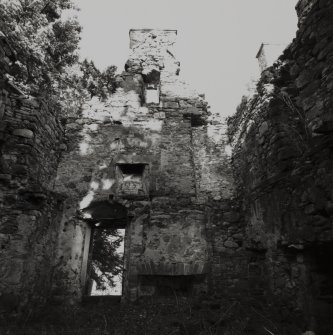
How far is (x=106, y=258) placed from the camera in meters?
9.91

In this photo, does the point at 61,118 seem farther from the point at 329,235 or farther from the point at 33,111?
the point at 329,235

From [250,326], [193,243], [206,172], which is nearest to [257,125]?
[206,172]

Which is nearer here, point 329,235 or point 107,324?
point 329,235

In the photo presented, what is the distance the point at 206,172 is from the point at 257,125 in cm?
178

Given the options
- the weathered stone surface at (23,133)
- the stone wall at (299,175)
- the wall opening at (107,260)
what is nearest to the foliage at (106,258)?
the wall opening at (107,260)

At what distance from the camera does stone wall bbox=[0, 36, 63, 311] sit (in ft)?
14.2

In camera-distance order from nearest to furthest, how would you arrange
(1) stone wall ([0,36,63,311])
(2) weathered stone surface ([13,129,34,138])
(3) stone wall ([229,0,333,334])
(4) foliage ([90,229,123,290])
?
(3) stone wall ([229,0,333,334])
(1) stone wall ([0,36,63,311])
(2) weathered stone surface ([13,129,34,138])
(4) foliage ([90,229,123,290])

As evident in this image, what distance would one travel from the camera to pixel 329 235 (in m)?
3.11

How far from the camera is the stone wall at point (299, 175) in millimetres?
3277

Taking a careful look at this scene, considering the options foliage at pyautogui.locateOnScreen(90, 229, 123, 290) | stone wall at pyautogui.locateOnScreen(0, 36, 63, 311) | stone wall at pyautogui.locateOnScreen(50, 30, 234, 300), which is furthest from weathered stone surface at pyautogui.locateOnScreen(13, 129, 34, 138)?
foliage at pyautogui.locateOnScreen(90, 229, 123, 290)

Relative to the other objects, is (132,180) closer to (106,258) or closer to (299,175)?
(299,175)

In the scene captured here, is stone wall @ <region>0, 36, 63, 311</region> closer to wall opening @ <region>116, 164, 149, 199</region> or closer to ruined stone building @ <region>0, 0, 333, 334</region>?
ruined stone building @ <region>0, 0, 333, 334</region>

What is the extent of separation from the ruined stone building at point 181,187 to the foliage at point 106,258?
12.3 ft

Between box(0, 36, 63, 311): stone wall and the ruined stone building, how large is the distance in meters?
0.02
